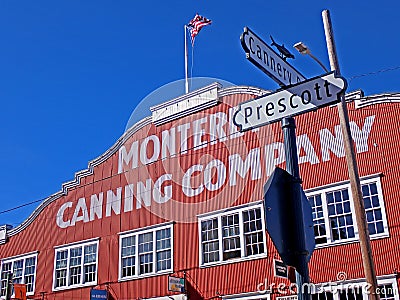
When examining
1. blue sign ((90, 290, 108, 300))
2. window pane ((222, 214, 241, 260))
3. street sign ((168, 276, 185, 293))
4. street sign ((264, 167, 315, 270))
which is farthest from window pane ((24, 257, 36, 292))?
street sign ((264, 167, 315, 270))

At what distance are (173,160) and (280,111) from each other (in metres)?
18.3

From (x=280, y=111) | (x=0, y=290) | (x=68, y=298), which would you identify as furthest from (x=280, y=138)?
(x=0, y=290)

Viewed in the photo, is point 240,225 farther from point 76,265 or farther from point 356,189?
point 76,265

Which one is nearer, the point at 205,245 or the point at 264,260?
the point at 264,260

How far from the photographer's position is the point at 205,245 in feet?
69.4

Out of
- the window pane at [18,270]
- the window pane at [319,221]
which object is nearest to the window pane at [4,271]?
the window pane at [18,270]

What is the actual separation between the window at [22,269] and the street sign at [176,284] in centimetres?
957

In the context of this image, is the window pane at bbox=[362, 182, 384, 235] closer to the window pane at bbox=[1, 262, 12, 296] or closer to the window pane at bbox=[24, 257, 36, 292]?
the window pane at bbox=[24, 257, 36, 292]

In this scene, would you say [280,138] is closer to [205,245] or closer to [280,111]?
[205,245]

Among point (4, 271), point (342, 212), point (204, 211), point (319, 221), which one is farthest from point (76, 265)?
point (342, 212)

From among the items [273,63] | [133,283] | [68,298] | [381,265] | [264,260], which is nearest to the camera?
[273,63]

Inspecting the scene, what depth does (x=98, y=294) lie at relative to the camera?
22953mm

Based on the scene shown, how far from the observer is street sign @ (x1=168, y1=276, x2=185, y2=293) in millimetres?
20297

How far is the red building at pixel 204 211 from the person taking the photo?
1789cm
